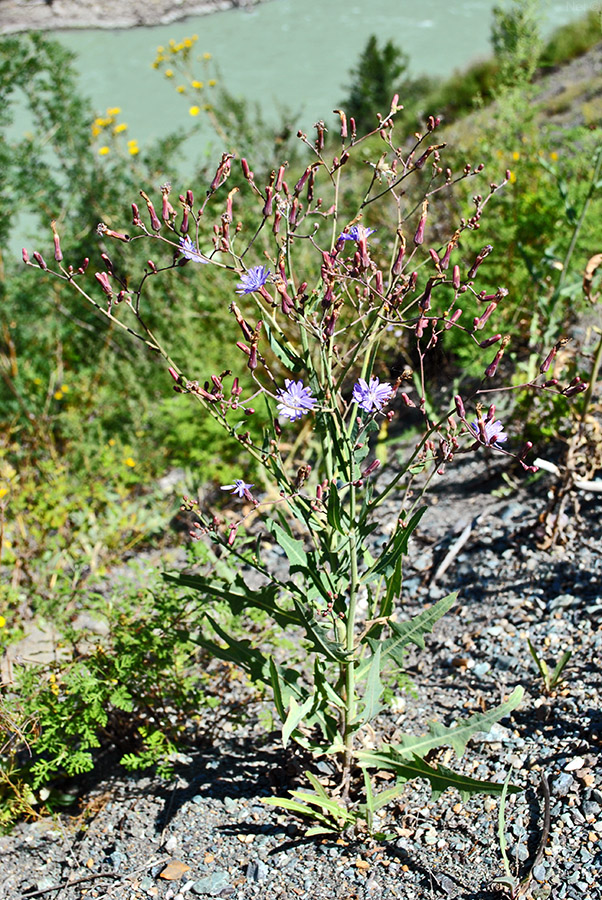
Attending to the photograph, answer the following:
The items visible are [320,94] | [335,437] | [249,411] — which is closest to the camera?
[249,411]

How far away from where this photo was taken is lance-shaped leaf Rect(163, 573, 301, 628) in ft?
6.05

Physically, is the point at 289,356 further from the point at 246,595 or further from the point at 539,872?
the point at 539,872

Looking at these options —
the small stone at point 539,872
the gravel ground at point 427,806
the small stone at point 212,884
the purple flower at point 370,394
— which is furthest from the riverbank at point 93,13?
the small stone at point 539,872

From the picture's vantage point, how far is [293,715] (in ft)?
5.65

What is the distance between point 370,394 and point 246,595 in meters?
0.59

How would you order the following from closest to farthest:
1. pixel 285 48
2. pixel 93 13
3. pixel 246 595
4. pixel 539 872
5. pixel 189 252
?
pixel 189 252
pixel 539 872
pixel 246 595
pixel 285 48
pixel 93 13

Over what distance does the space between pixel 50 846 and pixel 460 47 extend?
16.2 meters

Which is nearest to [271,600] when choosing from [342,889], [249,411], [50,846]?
[249,411]

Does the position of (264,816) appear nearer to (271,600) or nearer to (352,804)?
(352,804)

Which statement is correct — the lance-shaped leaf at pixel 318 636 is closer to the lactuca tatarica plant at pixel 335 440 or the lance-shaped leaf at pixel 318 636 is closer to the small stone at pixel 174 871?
the lactuca tatarica plant at pixel 335 440

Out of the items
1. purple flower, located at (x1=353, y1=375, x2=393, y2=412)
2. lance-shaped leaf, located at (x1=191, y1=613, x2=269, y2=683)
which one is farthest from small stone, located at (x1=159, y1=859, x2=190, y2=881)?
purple flower, located at (x1=353, y1=375, x2=393, y2=412)

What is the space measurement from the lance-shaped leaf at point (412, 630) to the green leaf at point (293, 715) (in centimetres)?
20

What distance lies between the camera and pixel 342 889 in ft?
5.73


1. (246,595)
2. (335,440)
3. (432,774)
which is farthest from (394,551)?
(432,774)
